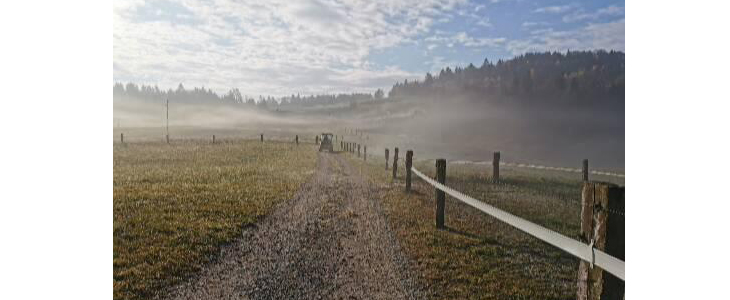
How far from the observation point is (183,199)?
19.2 ft

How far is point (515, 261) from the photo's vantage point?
15.8 feet

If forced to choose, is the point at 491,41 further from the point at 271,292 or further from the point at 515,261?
the point at 271,292

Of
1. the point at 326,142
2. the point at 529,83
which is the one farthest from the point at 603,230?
the point at 326,142

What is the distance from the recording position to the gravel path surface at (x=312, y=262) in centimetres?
415

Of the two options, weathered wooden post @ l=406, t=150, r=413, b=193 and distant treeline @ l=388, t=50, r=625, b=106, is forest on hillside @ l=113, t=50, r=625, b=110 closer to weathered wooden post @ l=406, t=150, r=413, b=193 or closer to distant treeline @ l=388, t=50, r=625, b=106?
distant treeline @ l=388, t=50, r=625, b=106

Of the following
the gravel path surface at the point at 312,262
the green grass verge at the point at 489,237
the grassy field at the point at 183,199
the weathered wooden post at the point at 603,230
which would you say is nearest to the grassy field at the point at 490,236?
the green grass verge at the point at 489,237

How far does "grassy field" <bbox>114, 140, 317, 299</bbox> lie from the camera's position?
4.46 meters

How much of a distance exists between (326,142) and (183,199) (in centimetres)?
277

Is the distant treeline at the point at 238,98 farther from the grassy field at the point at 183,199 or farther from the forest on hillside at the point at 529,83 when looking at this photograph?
the grassy field at the point at 183,199

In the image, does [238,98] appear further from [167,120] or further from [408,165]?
[408,165]

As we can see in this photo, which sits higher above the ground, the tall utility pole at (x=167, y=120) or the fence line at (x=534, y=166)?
the tall utility pole at (x=167, y=120)

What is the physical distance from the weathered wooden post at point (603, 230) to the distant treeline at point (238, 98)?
3720mm

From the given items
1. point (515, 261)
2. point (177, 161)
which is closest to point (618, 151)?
point (515, 261)
